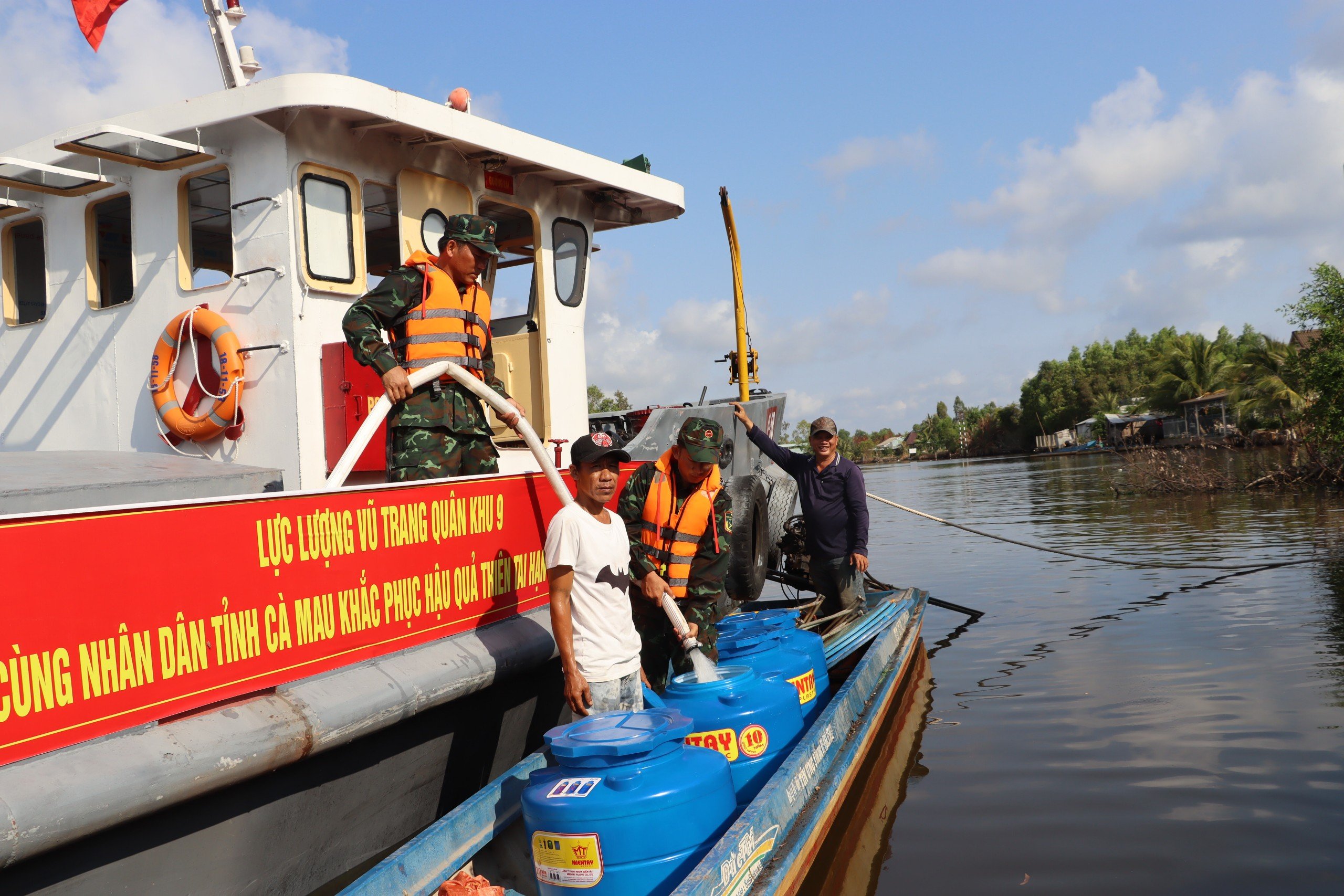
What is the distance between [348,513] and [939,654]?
642 centimetres

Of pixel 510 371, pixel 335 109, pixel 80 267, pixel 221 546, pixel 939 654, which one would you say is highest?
pixel 335 109

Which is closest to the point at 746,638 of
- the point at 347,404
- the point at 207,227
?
the point at 347,404

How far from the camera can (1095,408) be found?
8706 centimetres

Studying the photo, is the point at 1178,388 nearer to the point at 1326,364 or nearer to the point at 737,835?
the point at 1326,364

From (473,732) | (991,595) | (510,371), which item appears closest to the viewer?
(473,732)

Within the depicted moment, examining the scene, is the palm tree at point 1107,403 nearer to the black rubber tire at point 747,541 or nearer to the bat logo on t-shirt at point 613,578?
the black rubber tire at point 747,541

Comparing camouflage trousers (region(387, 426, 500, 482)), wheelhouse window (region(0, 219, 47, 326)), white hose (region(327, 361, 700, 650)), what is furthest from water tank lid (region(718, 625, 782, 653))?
wheelhouse window (region(0, 219, 47, 326))

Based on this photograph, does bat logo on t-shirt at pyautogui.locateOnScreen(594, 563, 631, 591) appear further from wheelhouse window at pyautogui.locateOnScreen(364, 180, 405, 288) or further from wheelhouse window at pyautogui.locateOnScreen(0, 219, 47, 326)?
wheelhouse window at pyautogui.locateOnScreen(0, 219, 47, 326)

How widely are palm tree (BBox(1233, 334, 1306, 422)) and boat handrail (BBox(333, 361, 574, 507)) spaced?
98.0 feet

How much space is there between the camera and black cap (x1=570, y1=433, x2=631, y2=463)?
3.71 metres

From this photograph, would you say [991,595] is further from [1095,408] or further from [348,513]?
[1095,408]

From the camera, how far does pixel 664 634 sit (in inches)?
188

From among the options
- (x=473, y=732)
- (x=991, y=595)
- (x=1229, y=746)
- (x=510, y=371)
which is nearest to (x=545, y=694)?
(x=473, y=732)

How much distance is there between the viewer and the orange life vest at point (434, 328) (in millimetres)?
4477
